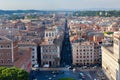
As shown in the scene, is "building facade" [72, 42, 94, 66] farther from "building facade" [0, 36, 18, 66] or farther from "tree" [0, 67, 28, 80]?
"tree" [0, 67, 28, 80]

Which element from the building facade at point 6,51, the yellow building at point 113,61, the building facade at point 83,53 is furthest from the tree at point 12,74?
the building facade at point 83,53

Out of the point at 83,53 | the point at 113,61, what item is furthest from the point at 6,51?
the point at 83,53

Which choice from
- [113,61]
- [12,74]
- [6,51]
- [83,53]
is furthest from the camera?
[83,53]

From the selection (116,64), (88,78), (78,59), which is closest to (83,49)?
(78,59)

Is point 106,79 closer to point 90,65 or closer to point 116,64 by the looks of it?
point 116,64

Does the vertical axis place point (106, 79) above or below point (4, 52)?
below

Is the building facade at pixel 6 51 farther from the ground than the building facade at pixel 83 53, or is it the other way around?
the building facade at pixel 6 51

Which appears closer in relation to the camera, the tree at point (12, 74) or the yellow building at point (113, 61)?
the tree at point (12, 74)

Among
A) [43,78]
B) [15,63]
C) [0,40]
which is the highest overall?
[0,40]

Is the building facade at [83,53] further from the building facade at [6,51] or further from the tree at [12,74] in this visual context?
the tree at [12,74]

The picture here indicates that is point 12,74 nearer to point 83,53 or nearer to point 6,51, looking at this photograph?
point 6,51

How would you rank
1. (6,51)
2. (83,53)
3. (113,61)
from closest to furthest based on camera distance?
(6,51) → (113,61) → (83,53)
